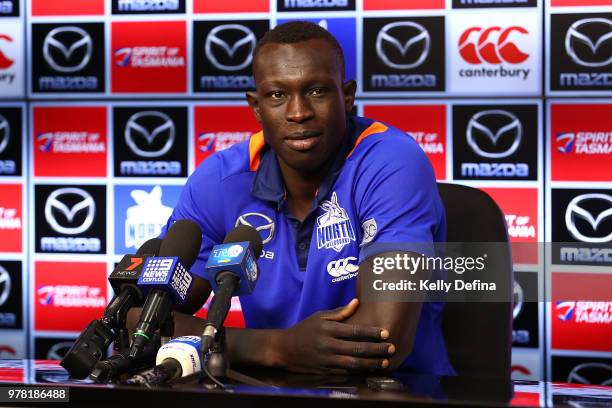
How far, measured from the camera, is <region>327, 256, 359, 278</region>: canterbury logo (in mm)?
1948

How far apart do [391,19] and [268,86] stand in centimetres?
151

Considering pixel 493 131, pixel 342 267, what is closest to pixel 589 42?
pixel 493 131

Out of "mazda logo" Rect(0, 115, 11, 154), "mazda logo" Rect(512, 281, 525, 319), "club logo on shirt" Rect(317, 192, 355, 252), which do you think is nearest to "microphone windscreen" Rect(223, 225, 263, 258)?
"club logo on shirt" Rect(317, 192, 355, 252)

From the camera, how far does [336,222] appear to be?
1.96 metres

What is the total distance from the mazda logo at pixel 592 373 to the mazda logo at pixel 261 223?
5.73 ft

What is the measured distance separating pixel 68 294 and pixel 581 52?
88.1 inches

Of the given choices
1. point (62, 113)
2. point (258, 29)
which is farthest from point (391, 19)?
point (62, 113)

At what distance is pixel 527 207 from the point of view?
3.28 meters

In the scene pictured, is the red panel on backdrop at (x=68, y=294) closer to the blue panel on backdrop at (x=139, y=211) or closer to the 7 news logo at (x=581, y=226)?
the blue panel on backdrop at (x=139, y=211)

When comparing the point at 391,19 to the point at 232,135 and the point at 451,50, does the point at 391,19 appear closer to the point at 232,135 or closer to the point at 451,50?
the point at 451,50

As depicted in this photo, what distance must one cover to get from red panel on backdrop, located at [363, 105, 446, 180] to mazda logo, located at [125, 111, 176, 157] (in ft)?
2.96

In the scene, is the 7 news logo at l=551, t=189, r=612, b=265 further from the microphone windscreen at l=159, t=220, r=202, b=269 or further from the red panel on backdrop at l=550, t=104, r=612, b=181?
the microphone windscreen at l=159, t=220, r=202, b=269

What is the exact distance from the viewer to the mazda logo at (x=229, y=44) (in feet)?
11.3

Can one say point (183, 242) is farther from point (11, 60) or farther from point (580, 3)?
point (11, 60)
